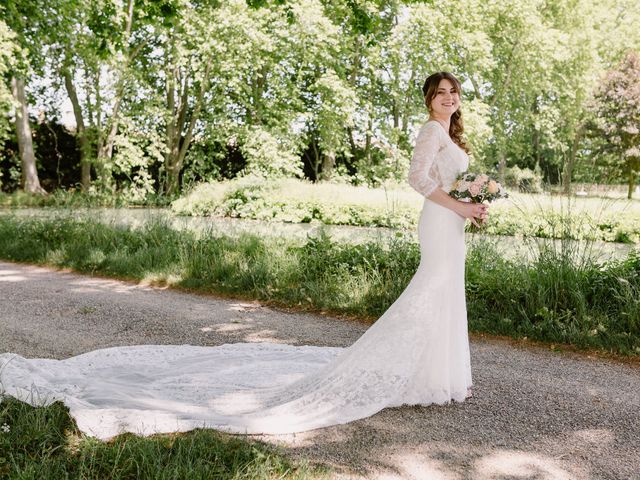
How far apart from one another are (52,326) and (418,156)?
14.7 ft

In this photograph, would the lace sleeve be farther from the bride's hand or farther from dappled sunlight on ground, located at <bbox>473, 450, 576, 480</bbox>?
dappled sunlight on ground, located at <bbox>473, 450, 576, 480</bbox>

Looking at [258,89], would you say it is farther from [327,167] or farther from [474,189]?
[474,189]

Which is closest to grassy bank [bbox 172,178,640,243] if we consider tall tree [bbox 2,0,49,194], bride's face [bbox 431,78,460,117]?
tall tree [bbox 2,0,49,194]

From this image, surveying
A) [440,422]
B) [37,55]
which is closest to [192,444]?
[440,422]

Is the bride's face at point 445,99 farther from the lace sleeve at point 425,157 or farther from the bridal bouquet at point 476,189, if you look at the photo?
the bridal bouquet at point 476,189

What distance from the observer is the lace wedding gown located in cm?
402

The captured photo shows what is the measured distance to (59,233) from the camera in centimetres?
1193

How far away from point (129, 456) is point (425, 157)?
269 centimetres

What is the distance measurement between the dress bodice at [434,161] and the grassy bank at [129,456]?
2.06m

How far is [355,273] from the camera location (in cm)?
816

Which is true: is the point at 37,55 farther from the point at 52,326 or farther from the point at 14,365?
the point at 14,365

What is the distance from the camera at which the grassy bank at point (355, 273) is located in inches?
250

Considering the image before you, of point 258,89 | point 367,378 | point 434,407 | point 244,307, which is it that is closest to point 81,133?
point 258,89

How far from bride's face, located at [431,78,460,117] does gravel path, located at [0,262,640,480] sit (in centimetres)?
209
